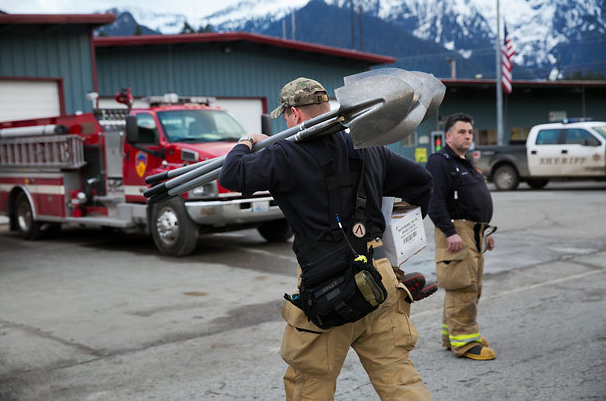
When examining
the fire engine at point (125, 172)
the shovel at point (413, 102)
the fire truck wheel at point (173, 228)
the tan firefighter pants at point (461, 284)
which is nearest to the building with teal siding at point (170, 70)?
the fire engine at point (125, 172)

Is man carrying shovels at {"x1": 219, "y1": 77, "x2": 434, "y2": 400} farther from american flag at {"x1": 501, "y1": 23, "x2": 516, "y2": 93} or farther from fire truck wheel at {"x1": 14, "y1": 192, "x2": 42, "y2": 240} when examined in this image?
american flag at {"x1": 501, "y1": 23, "x2": 516, "y2": 93}

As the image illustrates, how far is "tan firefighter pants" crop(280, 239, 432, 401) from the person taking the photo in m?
3.16

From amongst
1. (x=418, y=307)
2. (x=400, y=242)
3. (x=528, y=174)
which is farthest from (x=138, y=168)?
(x=528, y=174)

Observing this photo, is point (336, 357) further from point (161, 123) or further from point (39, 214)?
point (39, 214)

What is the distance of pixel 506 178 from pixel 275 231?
11776 millimetres

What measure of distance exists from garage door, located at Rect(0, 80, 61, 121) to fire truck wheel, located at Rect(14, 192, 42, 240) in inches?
149

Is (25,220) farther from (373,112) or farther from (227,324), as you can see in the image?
(373,112)

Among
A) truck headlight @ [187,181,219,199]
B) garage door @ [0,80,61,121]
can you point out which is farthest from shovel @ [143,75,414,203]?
garage door @ [0,80,61,121]

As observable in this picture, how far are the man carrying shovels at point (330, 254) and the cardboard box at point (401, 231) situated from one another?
5.7 inches

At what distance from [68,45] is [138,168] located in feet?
26.5

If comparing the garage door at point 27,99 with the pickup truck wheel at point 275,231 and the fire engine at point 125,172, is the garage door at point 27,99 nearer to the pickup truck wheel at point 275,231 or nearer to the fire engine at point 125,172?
the fire engine at point 125,172

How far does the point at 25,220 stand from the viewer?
1369 centimetres

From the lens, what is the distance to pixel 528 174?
829 inches

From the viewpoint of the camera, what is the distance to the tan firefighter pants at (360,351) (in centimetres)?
316
